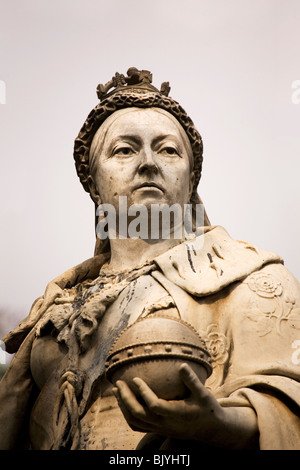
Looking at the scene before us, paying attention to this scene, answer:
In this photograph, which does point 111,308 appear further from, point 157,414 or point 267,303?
point 157,414

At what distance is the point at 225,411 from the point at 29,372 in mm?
2574

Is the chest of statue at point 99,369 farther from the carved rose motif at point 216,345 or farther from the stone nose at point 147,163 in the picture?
the stone nose at point 147,163

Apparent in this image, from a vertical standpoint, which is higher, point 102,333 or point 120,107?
point 120,107

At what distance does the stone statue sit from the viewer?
622cm

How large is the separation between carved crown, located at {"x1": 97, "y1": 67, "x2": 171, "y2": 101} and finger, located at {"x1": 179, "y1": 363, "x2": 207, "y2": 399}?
4.10m

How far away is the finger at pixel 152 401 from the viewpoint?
19.5 feet

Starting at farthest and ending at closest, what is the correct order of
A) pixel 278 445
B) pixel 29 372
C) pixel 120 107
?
1. pixel 120 107
2. pixel 29 372
3. pixel 278 445

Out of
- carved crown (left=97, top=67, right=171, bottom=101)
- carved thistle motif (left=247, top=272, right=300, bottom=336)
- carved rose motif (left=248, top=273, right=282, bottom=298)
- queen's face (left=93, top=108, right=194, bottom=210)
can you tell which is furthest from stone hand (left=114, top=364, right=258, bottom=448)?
carved crown (left=97, top=67, right=171, bottom=101)

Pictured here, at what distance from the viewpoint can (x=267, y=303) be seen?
7617mm

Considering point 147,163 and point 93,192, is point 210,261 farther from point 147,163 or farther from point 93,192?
point 93,192

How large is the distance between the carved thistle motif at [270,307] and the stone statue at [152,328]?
0.01 meters

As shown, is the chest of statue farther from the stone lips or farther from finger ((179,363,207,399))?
finger ((179,363,207,399))

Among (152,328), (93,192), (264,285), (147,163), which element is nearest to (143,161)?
(147,163)
